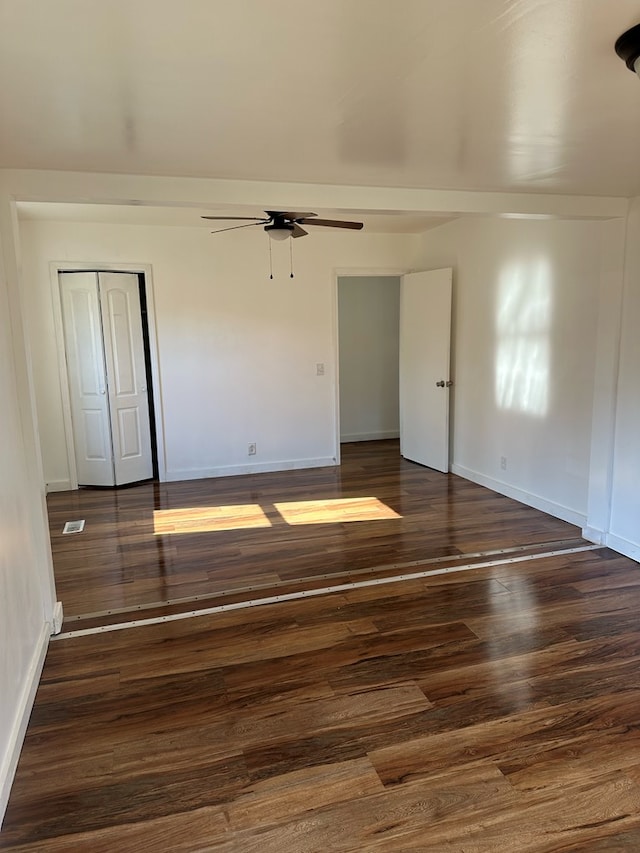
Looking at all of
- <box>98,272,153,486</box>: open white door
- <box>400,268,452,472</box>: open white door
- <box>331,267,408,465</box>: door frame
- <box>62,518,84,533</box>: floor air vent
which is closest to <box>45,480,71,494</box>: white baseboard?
<box>98,272,153,486</box>: open white door

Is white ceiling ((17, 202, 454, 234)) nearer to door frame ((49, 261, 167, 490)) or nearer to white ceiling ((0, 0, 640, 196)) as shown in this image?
door frame ((49, 261, 167, 490))

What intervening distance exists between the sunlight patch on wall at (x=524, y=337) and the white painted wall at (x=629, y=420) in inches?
32.4

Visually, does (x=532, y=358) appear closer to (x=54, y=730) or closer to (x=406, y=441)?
(x=406, y=441)

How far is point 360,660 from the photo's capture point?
8.73ft

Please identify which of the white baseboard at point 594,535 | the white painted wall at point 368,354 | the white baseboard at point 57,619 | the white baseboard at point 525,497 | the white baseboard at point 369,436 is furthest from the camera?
the white baseboard at point 369,436

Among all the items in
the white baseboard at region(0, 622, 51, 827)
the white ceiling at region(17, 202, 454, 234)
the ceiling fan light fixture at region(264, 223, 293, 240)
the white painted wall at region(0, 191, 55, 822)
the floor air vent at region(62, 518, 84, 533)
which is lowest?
the floor air vent at region(62, 518, 84, 533)

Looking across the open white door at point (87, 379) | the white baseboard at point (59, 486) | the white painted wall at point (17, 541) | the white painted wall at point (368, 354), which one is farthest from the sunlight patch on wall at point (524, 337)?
the white baseboard at point (59, 486)

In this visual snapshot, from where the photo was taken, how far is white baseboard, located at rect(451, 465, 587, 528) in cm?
431

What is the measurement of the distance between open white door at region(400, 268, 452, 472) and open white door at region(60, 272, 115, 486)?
10.7 ft

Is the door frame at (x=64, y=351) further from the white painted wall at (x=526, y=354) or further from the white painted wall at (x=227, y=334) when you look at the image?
the white painted wall at (x=526, y=354)

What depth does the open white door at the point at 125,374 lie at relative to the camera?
18.2ft

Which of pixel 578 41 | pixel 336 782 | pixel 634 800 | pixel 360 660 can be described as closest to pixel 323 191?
pixel 578 41

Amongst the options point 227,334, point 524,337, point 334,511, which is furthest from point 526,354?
point 227,334

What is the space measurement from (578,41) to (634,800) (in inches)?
90.4
